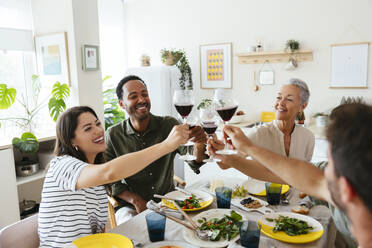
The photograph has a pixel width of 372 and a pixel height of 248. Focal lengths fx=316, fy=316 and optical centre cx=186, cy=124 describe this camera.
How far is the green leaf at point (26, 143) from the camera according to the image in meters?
2.94

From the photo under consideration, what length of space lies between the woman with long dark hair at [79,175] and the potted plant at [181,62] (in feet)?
9.79

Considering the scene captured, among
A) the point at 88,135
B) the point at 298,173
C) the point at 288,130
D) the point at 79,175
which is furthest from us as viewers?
the point at 288,130

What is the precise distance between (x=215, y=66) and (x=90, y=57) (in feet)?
5.97

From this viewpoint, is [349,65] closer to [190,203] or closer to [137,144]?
[137,144]

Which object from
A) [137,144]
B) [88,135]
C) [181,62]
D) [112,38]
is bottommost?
[137,144]

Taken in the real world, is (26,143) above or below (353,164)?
below

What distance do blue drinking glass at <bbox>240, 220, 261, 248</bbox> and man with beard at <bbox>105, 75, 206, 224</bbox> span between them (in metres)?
0.84

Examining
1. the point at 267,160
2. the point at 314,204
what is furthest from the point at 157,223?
the point at 314,204

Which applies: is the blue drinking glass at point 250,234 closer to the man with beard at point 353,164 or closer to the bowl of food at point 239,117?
the man with beard at point 353,164

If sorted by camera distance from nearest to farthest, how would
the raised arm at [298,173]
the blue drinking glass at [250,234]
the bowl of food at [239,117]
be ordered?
the raised arm at [298,173] < the blue drinking glass at [250,234] < the bowl of food at [239,117]

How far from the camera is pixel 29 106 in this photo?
3.79 m

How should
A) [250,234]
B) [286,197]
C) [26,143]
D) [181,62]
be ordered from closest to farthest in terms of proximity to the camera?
[250,234] → [286,197] → [26,143] → [181,62]

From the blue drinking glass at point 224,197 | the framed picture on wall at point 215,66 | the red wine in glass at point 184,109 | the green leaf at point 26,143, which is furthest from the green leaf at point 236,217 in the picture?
the framed picture on wall at point 215,66

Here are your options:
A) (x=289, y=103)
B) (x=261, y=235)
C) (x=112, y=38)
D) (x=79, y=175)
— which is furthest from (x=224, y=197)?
(x=112, y=38)
